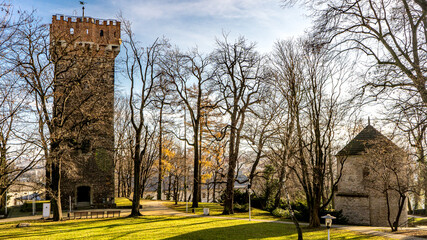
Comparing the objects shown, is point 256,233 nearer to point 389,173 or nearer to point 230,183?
point 230,183

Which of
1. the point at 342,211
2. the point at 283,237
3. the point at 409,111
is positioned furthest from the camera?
the point at 342,211

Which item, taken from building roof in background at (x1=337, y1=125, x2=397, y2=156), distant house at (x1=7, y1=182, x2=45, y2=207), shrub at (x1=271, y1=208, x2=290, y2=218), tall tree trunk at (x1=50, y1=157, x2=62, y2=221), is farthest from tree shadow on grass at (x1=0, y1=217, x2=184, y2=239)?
building roof in background at (x1=337, y1=125, x2=397, y2=156)

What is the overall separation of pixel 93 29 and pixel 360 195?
1051 inches

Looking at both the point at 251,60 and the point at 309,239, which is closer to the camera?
the point at 309,239

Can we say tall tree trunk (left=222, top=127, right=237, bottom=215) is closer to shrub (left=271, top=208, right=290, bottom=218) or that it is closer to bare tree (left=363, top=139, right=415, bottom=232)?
shrub (left=271, top=208, right=290, bottom=218)

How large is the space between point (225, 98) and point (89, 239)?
49.7 ft

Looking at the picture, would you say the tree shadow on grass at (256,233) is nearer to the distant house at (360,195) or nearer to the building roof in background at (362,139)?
the distant house at (360,195)

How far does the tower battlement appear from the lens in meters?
27.6

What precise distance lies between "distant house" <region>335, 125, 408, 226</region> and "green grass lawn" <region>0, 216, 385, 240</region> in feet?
24.0

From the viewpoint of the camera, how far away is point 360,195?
24.2 meters

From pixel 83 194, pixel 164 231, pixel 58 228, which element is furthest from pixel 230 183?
pixel 83 194

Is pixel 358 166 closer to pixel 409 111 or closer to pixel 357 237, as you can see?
pixel 357 237

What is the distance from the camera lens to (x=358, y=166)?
24734 mm

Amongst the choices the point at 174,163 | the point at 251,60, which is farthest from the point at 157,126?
the point at 251,60
